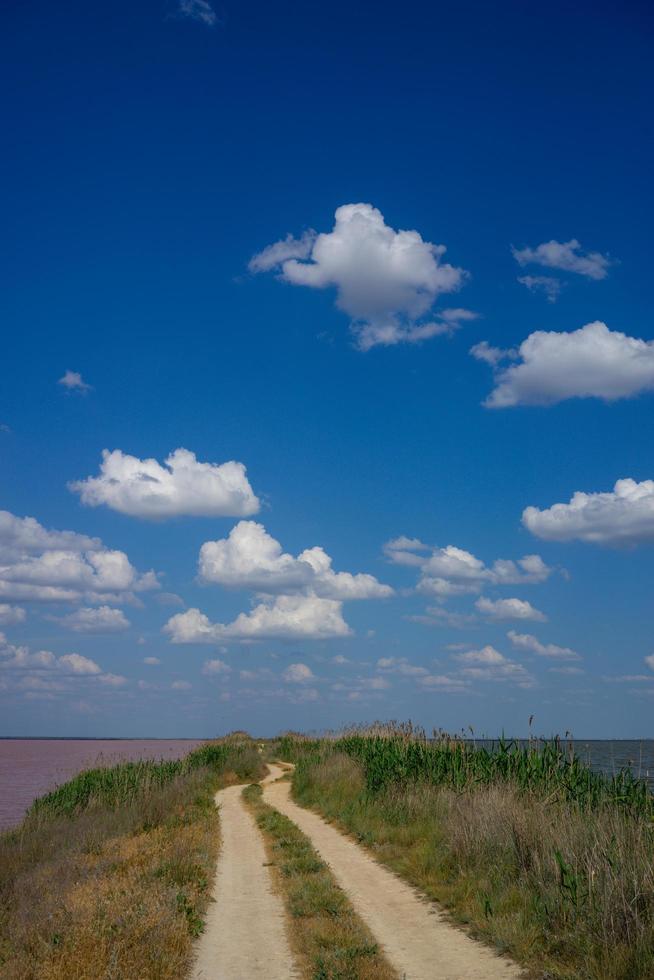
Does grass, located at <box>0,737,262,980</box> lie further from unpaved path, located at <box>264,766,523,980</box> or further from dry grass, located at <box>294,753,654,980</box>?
dry grass, located at <box>294,753,654,980</box>

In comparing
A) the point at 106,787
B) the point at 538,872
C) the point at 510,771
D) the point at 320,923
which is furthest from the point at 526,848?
the point at 106,787

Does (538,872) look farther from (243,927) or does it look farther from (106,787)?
(106,787)

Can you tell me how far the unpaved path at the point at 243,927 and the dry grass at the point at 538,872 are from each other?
2.35 metres

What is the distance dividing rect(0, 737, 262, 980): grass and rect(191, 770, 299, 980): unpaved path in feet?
0.79

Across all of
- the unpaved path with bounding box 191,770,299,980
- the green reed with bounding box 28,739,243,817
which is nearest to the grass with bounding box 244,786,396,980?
the unpaved path with bounding box 191,770,299,980

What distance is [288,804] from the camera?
79.3ft

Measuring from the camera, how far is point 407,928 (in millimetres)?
9836

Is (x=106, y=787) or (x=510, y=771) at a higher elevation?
(x=510, y=771)

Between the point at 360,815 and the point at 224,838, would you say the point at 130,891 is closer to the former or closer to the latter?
the point at 224,838

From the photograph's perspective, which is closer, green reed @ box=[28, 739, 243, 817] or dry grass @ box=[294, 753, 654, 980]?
dry grass @ box=[294, 753, 654, 980]

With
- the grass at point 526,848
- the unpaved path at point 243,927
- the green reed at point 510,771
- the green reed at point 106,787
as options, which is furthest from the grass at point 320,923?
the green reed at point 106,787

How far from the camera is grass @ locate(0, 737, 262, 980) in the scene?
7.98 metres

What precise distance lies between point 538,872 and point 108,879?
638 cm

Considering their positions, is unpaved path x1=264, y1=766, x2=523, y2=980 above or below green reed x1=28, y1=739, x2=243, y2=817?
above
